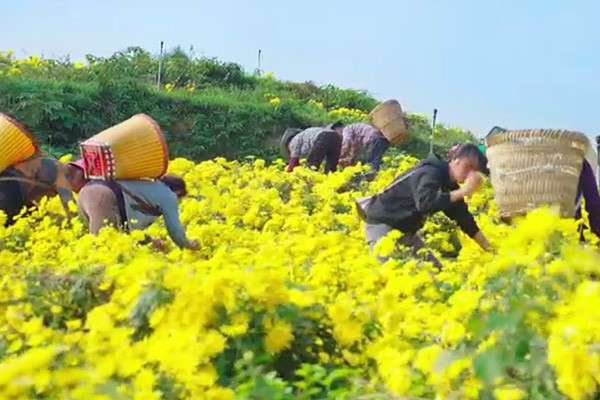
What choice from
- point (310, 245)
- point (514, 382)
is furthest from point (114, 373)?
point (310, 245)

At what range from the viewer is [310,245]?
3.32 meters

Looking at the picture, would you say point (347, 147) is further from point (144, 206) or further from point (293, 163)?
point (144, 206)

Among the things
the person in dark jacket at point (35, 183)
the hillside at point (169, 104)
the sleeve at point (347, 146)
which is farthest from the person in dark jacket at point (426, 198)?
the hillside at point (169, 104)

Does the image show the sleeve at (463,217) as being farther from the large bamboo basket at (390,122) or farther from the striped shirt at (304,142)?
the large bamboo basket at (390,122)

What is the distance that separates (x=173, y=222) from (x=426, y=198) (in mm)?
1113

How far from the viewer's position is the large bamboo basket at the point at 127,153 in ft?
→ 17.3

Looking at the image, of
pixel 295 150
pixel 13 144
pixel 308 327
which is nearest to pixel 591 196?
pixel 13 144

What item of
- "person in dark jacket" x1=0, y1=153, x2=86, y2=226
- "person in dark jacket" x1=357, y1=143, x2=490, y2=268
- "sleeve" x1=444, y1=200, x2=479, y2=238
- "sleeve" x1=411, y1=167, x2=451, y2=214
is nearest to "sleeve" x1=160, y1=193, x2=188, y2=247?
"person in dark jacket" x1=0, y1=153, x2=86, y2=226

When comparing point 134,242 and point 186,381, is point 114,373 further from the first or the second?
point 134,242

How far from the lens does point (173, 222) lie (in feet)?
16.8

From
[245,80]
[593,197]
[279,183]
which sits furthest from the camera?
[245,80]

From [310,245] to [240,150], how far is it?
1030 cm

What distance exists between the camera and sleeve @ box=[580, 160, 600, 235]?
545cm

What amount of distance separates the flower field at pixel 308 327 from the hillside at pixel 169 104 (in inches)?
328
